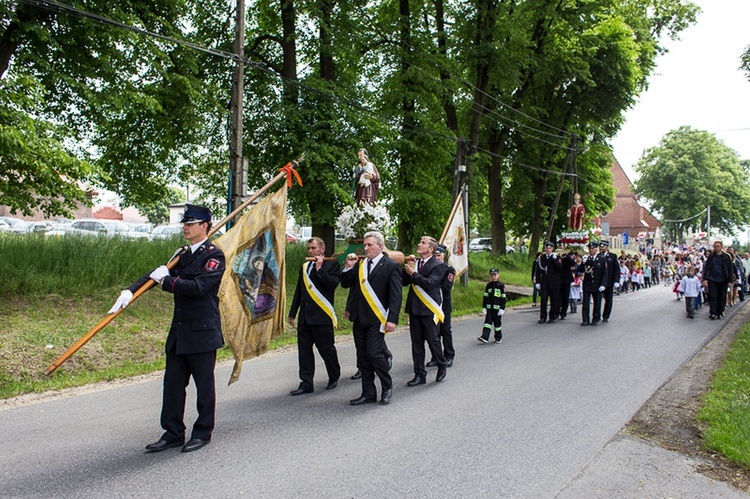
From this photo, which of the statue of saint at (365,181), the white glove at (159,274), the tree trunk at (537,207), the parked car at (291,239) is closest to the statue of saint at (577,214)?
the tree trunk at (537,207)

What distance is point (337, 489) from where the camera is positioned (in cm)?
425

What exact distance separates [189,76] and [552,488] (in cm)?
1303

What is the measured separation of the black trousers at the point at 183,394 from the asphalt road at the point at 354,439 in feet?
0.75

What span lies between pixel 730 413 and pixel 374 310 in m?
3.84

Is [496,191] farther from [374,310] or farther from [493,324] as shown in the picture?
[374,310]

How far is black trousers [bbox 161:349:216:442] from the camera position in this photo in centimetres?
509

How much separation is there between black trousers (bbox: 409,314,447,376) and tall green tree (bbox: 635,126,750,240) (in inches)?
2911

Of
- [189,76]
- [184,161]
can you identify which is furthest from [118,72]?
[184,161]

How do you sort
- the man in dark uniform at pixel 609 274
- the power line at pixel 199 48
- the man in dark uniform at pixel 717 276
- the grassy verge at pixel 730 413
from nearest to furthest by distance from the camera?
1. the grassy verge at pixel 730 413
2. the power line at pixel 199 48
3. the man in dark uniform at pixel 609 274
4. the man in dark uniform at pixel 717 276

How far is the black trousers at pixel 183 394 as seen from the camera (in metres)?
5.09

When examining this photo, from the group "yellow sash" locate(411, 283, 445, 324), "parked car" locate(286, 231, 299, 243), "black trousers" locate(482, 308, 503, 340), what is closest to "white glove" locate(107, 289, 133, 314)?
"yellow sash" locate(411, 283, 445, 324)

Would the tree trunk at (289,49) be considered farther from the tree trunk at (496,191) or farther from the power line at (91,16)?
the tree trunk at (496,191)

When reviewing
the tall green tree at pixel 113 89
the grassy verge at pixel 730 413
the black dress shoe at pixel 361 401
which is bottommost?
the grassy verge at pixel 730 413

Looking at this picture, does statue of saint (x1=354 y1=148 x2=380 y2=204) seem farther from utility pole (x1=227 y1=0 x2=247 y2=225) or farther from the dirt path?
the dirt path
